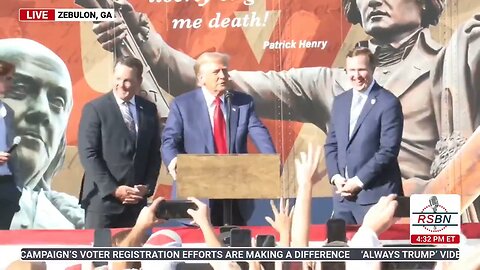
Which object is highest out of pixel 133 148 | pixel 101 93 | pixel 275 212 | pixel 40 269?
pixel 101 93

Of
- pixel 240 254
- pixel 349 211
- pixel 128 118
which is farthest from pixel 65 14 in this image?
pixel 349 211

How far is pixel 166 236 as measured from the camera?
509cm

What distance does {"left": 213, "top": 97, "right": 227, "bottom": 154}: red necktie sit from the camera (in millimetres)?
5043

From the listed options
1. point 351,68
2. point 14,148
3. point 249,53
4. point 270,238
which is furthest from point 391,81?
point 14,148

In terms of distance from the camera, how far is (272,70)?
5051 mm

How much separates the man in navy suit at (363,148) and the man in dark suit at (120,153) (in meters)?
1.15

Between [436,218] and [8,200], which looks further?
[8,200]

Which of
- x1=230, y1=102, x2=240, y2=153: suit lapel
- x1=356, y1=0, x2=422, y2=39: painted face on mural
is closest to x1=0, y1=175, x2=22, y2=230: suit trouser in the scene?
x1=230, y1=102, x2=240, y2=153: suit lapel

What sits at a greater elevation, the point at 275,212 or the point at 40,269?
the point at 275,212

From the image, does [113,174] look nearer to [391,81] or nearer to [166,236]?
[166,236]

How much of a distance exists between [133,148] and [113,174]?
0.21 meters

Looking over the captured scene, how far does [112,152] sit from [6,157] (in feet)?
2.23

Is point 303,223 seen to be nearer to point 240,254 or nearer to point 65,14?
point 240,254

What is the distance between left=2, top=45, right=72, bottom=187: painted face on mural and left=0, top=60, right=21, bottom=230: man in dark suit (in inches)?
1.4
